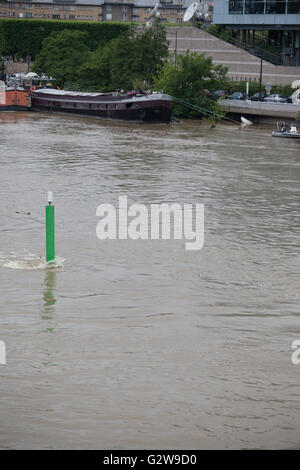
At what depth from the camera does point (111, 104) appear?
58.1 m

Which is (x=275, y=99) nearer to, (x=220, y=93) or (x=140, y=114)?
(x=220, y=93)

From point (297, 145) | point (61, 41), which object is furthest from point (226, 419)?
point (61, 41)

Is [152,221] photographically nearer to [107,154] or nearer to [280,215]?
[280,215]

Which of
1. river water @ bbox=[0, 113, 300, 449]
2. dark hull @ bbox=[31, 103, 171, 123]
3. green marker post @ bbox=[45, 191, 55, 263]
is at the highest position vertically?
Result: dark hull @ bbox=[31, 103, 171, 123]

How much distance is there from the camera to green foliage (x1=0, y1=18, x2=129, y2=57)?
10688cm

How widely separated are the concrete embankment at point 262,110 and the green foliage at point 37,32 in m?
48.9

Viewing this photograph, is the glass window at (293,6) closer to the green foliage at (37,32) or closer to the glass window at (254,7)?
the glass window at (254,7)

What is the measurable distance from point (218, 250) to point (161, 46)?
51.5m

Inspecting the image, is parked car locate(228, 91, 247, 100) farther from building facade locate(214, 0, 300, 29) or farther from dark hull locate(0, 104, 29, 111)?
dark hull locate(0, 104, 29, 111)

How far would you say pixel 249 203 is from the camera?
23.8 m

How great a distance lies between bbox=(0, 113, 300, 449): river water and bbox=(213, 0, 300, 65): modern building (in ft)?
164

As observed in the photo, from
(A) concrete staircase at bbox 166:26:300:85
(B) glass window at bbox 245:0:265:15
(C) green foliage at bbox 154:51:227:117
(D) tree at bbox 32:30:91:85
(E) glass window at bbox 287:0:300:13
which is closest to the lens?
(C) green foliage at bbox 154:51:227:117

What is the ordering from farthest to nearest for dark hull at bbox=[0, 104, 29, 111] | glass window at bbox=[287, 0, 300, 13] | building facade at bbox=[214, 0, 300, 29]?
building facade at bbox=[214, 0, 300, 29], glass window at bbox=[287, 0, 300, 13], dark hull at bbox=[0, 104, 29, 111]

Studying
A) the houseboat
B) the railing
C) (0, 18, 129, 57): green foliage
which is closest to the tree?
the houseboat
